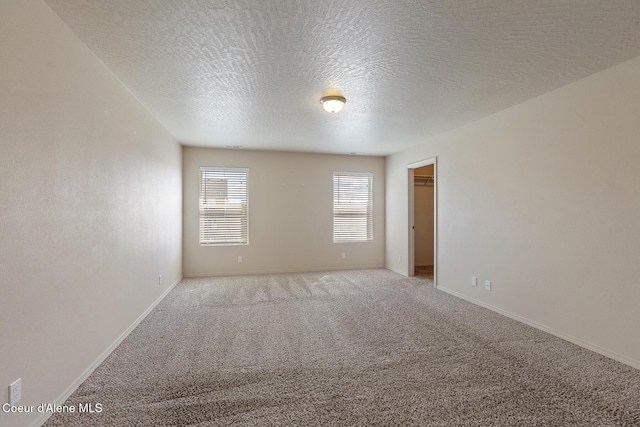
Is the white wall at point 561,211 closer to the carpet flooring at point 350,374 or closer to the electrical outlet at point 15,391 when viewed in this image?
the carpet flooring at point 350,374

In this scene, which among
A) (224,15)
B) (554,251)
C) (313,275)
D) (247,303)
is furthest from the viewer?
(313,275)

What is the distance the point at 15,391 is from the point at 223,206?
14.2 feet

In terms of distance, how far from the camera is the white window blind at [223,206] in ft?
18.4

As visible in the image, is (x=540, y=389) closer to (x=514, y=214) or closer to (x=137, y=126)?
(x=514, y=214)

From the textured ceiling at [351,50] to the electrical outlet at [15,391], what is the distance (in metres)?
2.13

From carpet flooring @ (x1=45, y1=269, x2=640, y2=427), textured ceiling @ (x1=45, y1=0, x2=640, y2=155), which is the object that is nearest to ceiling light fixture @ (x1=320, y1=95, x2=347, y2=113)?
textured ceiling @ (x1=45, y1=0, x2=640, y2=155)

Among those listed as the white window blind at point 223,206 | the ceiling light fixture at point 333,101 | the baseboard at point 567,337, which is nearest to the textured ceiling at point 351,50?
the ceiling light fixture at point 333,101

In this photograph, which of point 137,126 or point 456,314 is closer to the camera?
point 137,126

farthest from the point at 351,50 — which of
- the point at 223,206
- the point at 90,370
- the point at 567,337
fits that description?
the point at 223,206

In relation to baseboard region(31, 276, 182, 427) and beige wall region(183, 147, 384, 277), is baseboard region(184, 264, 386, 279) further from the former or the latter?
baseboard region(31, 276, 182, 427)

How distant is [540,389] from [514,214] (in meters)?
1.99

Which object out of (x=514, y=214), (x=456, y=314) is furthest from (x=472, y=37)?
(x=456, y=314)

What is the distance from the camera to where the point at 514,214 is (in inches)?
134

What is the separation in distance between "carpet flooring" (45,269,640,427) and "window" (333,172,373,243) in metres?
2.74
